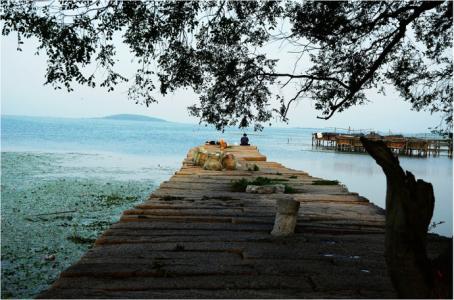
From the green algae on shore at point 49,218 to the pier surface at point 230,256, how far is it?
7.84 feet

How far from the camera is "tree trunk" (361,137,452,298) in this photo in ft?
8.18

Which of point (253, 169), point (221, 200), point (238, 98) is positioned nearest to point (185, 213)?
point (221, 200)

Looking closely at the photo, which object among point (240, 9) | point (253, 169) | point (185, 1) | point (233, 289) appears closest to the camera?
point (233, 289)

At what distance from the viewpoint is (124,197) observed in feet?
50.9

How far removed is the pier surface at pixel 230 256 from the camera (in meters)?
3.47

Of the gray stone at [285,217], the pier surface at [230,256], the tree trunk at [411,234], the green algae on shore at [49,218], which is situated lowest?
the green algae on shore at [49,218]

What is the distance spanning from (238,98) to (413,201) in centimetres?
362

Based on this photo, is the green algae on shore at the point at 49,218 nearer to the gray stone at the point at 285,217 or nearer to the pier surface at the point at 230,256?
the pier surface at the point at 230,256

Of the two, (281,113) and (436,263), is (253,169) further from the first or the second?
(436,263)

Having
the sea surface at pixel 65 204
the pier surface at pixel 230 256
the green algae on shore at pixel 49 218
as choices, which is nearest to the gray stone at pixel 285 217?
the pier surface at pixel 230 256

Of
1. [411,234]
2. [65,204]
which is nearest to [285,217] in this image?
[411,234]

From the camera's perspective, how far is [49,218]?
11.5 metres

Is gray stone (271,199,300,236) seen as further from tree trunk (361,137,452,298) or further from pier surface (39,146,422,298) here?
tree trunk (361,137,452,298)

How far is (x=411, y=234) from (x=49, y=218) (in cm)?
1079
